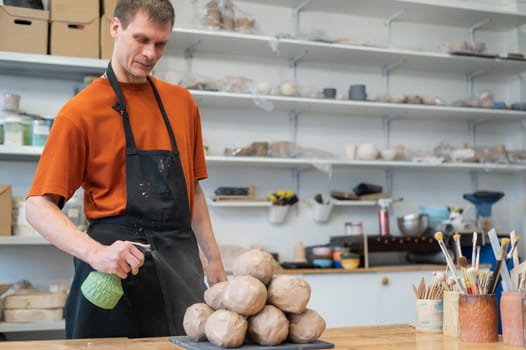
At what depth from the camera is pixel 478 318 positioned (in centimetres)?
158

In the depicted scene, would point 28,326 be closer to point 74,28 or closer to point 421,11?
point 74,28

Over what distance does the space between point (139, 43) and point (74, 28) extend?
73.5 inches

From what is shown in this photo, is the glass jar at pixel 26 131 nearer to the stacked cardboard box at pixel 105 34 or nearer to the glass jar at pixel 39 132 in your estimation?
Answer: the glass jar at pixel 39 132

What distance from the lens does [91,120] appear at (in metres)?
2.00

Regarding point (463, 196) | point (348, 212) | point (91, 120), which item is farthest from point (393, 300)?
point (91, 120)

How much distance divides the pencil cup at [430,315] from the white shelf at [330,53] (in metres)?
2.66

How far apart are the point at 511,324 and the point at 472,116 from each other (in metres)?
3.51

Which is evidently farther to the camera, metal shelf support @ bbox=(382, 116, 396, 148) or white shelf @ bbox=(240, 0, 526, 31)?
metal shelf support @ bbox=(382, 116, 396, 148)

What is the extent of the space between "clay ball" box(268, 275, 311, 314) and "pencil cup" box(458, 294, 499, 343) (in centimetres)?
45

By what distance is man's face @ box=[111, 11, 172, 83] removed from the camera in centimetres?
196

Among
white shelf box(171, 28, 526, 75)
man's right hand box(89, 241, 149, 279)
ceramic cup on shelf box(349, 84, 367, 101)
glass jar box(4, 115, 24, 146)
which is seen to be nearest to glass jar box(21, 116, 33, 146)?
glass jar box(4, 115, 24, 146)

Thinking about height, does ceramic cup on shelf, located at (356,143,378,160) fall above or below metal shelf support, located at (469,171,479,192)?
above

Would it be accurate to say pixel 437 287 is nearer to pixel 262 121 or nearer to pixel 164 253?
pixel 164 253

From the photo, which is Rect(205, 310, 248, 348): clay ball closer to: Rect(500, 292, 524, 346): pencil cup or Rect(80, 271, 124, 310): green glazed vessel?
Rect(80, 271, 124, 310): green glazed vessel
